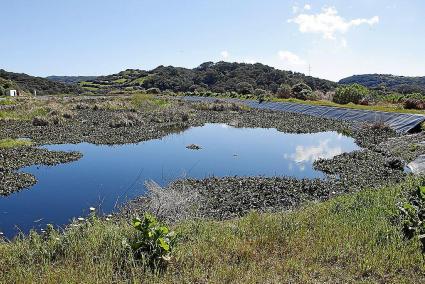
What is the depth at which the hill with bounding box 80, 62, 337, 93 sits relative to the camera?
118m

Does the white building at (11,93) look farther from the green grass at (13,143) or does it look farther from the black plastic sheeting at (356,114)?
the green grass at (13,143)

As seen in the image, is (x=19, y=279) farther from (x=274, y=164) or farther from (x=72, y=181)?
(x=274, y=164)

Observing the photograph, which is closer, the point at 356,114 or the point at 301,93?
the point at 356,114

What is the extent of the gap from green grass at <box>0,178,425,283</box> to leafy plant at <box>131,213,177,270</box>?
0.22m

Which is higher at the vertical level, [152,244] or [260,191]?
[152,244]

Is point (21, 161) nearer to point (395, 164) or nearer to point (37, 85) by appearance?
point (395, 164)

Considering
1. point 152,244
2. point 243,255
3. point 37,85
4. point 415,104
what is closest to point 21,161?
point 152,244

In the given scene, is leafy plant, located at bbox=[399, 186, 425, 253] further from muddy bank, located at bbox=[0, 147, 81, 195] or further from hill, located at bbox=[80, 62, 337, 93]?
hill, located at bbox=[80, 62, 337, 93]

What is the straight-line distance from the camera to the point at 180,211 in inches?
508

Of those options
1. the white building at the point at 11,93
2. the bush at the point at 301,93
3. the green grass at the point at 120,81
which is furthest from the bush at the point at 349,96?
the green grass at the point at 120,81

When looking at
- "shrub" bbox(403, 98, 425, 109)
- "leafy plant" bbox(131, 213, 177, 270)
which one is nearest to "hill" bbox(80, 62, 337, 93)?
"shrub" bbox(403, 98, 425, 109)

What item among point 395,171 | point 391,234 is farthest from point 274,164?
point 391,234

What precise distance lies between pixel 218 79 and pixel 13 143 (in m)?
112

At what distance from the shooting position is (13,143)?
25891 mm
